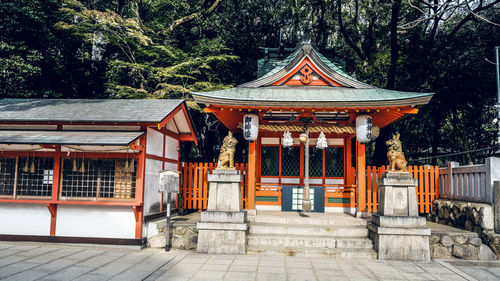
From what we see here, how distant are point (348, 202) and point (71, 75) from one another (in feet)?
52.7

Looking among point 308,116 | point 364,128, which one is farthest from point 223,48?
point 364,128

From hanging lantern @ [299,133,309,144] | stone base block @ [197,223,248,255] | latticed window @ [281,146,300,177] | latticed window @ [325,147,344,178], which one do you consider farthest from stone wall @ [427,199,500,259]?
latticed window @ [281,146,300,177]

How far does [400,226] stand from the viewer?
8383 millimetres

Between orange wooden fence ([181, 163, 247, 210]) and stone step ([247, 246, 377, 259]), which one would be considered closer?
stone step ([247, 246, 377, 259])

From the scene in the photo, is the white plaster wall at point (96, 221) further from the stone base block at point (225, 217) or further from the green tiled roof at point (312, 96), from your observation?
the green tiled roof at point (312, 96)

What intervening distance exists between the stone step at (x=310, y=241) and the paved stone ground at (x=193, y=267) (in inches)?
23.3

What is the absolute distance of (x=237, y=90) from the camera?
1100 cm

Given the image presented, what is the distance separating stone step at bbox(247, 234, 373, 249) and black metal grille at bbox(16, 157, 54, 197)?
19.9 feet

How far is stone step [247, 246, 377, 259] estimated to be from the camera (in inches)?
332

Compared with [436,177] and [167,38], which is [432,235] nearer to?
[436,177]

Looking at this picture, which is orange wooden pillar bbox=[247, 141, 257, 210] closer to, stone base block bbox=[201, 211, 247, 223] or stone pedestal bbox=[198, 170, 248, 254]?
stone pedestal bbox=[198, 170, 248, 254]

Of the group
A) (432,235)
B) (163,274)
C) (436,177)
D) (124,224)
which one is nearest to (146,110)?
(124,224)

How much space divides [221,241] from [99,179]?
390 centimetres

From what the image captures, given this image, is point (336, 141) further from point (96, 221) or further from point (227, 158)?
point (96, 221)
